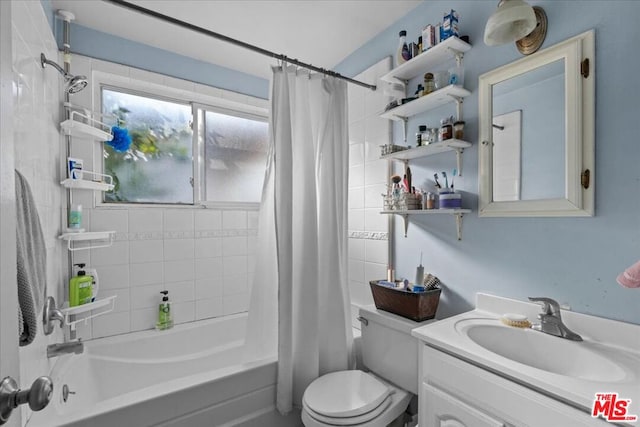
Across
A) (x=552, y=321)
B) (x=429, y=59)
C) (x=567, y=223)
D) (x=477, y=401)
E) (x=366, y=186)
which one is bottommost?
(x=477, y=401)

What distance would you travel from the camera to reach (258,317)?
1.64m

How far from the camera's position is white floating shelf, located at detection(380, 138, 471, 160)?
4.92 ft

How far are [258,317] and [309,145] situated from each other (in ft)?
3.22

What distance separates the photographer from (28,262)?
0.87m

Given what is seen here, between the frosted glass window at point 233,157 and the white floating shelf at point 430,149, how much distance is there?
3.97ft

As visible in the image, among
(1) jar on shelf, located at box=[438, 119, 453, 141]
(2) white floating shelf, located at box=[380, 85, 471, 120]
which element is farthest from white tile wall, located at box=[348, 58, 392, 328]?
(1) jar on shelf, located at box=[438, 119, 453, 141]

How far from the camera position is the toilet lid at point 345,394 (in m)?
1.34

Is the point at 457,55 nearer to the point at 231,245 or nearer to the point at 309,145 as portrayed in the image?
the point at 309,145

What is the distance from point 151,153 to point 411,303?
2.13m

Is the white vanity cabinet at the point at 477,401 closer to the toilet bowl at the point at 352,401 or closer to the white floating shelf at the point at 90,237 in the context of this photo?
the toilet bowl at the point at 352,401

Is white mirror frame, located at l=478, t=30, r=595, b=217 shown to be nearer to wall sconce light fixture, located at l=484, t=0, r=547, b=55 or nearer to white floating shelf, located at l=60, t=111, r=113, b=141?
wall sconce light fixture, located at l=484, t=0, r=547, b=55

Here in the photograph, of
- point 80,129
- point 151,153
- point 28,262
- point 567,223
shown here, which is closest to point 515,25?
point 567,223

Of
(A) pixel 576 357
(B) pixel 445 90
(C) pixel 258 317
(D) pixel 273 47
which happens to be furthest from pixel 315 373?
(D) pixel 273 47

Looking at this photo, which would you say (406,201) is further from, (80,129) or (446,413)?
(80,129)
